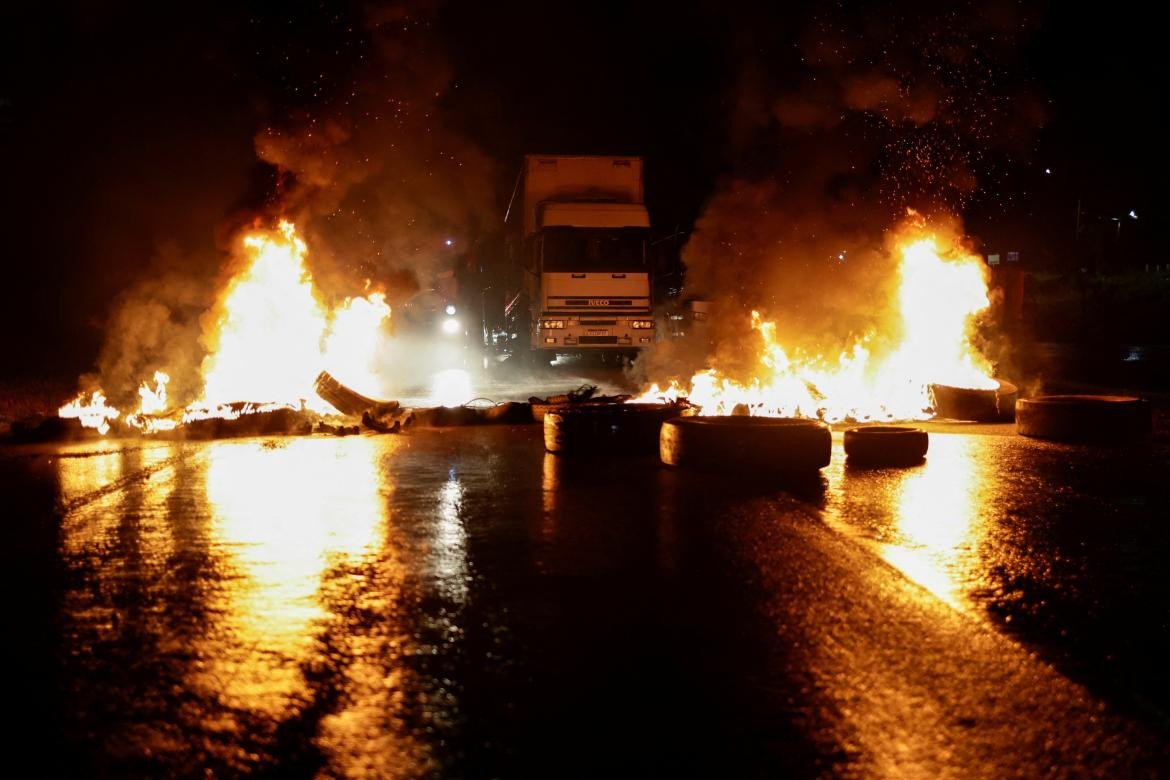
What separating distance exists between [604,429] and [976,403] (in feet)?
21.6

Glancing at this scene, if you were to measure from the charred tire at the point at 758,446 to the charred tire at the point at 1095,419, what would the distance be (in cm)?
419

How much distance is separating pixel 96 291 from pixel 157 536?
24.4 metres

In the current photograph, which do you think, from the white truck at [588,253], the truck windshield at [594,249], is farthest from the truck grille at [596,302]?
the truck windshield at [594,249]

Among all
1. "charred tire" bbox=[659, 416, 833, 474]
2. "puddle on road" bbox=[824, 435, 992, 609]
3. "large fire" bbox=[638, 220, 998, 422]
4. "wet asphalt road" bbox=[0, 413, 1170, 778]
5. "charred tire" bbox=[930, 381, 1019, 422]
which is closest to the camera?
"wet asphalt road" bbox=[0, 413, 1170, 778]

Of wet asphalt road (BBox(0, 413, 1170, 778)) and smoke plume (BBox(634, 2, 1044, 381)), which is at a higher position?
smoke plume (BBox(634, 2, 1044, 381))

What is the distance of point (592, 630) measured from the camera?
457 centimetres

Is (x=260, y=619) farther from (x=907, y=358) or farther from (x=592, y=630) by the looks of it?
(x=907, y=358)

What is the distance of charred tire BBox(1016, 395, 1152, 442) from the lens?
11633 mm

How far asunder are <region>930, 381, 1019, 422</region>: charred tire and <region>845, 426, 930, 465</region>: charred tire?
4613 mm

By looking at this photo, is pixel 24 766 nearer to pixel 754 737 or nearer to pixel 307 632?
pixel 307 632

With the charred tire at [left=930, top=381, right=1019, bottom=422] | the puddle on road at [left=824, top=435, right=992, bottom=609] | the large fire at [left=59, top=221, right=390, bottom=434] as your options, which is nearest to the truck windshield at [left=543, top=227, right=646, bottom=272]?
the large fire at [left=59, top=221, right=390, bottom=434]

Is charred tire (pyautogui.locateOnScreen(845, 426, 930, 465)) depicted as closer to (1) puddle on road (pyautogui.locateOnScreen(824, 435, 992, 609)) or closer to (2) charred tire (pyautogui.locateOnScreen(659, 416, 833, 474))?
(1) puddle on road (pyautogui.locateOnScreen(824, 435, 992, 609))

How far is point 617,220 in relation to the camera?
22.5m

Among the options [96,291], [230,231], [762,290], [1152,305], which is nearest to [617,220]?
[762,290]
